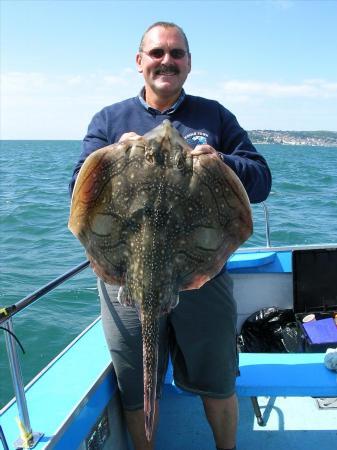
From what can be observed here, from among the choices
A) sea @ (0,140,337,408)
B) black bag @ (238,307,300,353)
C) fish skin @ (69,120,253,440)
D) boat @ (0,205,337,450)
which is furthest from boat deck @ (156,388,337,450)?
sea @ (0,140,337,408)

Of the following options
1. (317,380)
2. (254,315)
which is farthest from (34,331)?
(317,380)

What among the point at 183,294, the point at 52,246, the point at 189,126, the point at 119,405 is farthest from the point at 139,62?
the point at 52,246

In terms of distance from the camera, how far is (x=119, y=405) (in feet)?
11.0

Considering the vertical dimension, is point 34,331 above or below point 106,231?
below

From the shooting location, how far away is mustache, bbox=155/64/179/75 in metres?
2.62

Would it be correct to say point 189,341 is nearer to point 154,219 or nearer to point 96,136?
point 154,219

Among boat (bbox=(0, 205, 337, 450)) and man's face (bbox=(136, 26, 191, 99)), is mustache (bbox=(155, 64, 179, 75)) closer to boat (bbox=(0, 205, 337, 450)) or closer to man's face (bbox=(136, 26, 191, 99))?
man's face (bbox=(136, 26, 191, 99))

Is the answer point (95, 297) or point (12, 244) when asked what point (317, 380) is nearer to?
point (95, 297)

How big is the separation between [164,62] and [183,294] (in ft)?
4.47

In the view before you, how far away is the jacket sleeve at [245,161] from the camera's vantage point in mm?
2432

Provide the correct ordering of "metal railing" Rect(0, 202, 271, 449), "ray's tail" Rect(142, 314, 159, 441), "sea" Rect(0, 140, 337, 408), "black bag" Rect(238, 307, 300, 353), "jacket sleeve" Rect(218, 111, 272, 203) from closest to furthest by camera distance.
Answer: "ray's tail" Rect(142, 314, 159, 441) → "metal railing" Rect(0, 202, 271, 449) → "jacket sleeve" Rect(218, 111, 272, 203) → "black bag" Rect(238, 307, 300, 353) → "sea" Rect(0, 140, 337, 408)

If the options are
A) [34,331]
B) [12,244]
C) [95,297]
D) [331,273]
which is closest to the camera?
[331,273]

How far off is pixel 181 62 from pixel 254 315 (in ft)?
10.7

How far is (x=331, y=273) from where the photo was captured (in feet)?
16.1
